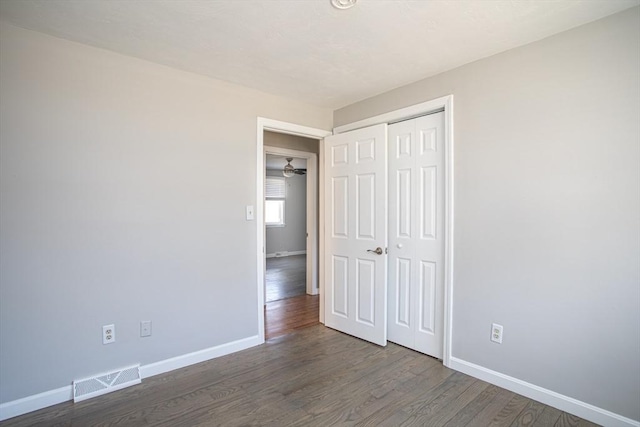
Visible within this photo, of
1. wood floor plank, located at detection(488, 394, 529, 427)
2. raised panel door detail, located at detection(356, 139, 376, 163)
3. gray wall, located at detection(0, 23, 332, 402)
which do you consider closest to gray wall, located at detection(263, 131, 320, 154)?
gray wall, located at detection(0, 23, 332, 402)

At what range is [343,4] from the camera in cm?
174

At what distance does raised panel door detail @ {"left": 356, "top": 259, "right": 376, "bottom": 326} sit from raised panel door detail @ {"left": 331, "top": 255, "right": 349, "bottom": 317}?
0.50ft

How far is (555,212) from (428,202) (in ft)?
3.07

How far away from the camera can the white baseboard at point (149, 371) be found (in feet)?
6.59

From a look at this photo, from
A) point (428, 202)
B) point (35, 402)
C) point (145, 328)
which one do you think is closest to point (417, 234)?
point (428, 202)

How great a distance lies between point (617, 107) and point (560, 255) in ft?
3.07

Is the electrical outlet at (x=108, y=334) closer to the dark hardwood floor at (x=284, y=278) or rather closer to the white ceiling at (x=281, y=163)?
the dark hardwood floor at (x=284, y=278)

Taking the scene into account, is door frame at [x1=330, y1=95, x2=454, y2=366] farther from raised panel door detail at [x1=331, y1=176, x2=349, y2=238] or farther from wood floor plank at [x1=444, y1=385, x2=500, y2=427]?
raised panel door detail at [x1=331, y1=176, x2=349, y2=238]

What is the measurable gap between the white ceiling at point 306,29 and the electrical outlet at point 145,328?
2031 mm

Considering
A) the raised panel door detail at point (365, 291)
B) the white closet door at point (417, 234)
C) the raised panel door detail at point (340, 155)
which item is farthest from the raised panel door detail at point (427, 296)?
the raised panel door detail at point (340, 155)

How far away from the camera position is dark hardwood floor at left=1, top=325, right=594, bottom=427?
77.9 inches

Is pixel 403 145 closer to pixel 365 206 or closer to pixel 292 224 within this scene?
pixel 365 206

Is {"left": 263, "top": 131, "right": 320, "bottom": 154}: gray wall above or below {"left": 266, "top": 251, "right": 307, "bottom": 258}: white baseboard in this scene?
above

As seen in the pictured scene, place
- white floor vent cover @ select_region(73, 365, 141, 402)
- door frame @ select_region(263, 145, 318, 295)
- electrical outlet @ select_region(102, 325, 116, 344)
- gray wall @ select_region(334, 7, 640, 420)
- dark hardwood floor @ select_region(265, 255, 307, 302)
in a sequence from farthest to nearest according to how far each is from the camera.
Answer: dark hardwood floor @ select_region(265, 255, 307, 302)
door frame @ select_region(263, 145, 318, 295)
electrical outlet @ select_region(102, 325, 116, 344)
white floor vent cover @ select_region(73, 365, 141, 402)
gray wall @ select_region(334, 7, 640, 420)
